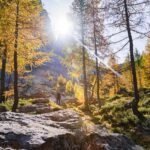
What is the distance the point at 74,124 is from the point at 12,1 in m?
12.1

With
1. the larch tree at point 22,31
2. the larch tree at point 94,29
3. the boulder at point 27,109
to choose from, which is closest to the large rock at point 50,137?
the boulder at point 27,109

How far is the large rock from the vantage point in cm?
693

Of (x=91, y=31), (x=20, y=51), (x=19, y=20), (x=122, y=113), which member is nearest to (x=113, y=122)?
(x=122, y=113)

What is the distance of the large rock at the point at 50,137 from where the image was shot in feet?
22.7

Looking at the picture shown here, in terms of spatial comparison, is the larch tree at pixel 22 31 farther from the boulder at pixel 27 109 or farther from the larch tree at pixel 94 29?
the larch tree at pixel 94 29

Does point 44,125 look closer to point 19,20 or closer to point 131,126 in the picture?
point 131,126

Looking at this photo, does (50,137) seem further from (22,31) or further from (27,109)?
(22,31)

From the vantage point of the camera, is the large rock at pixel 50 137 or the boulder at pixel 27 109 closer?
the large rock at pixel 50 137

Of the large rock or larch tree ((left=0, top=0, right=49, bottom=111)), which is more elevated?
larch tree ((left=0, top=0, right=49, bottom=111))

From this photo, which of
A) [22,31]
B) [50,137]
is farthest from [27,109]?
[50,137]

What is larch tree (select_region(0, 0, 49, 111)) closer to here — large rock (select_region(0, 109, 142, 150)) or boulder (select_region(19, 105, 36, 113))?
boulder (select_region(19, 105, 36, 113))

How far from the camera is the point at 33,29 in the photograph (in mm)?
18359

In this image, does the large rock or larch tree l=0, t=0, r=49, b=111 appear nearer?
the large rock

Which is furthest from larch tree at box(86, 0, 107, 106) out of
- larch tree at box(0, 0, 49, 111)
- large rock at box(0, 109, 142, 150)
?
large rock at box(0, 109, 142, 150)
